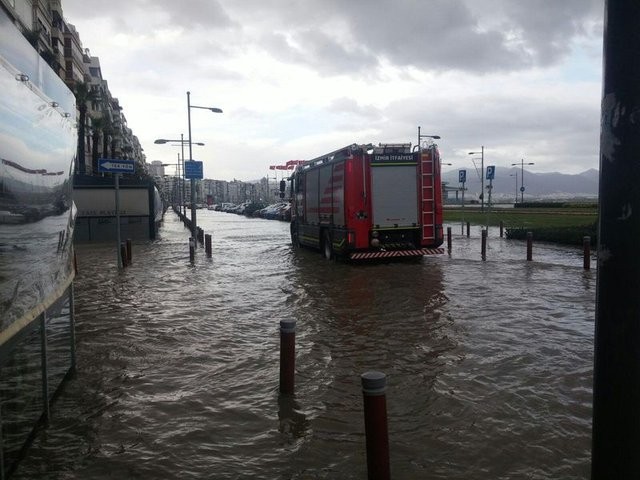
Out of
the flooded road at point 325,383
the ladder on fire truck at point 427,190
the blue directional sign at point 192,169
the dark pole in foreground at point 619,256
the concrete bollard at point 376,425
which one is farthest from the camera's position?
the blue directional sign at point 192,169

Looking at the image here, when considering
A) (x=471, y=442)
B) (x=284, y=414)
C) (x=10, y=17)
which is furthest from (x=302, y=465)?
(x=10, y=17)

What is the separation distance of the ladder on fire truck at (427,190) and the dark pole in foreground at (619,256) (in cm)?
1314

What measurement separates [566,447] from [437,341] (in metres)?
A: 3.22

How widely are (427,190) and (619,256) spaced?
13.3 m

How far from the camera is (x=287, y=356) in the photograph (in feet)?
18.7

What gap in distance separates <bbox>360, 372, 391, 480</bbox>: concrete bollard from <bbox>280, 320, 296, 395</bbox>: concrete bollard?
2088 mm

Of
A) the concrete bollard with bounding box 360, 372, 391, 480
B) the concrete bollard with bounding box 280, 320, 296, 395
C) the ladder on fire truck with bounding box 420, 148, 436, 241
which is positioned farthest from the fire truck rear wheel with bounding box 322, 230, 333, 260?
the concrete bollard with bounding box 360, 372, 391, 480

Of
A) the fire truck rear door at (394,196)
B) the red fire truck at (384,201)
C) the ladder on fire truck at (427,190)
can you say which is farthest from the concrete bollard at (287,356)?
Answer: the ladder on fire truck at (427,190)

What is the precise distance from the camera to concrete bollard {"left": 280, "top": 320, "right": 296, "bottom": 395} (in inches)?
223

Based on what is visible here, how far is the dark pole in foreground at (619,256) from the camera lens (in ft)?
7.84

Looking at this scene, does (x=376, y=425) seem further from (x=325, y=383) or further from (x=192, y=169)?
(x=192, y=169)

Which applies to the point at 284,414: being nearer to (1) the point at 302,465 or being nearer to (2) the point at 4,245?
(1) the point at 302,465

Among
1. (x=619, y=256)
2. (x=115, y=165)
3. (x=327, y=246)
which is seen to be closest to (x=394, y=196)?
(x=327, y=246)

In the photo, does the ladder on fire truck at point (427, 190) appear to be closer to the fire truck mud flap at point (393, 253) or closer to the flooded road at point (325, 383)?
the fire truck mud flap at point (393, 253)
